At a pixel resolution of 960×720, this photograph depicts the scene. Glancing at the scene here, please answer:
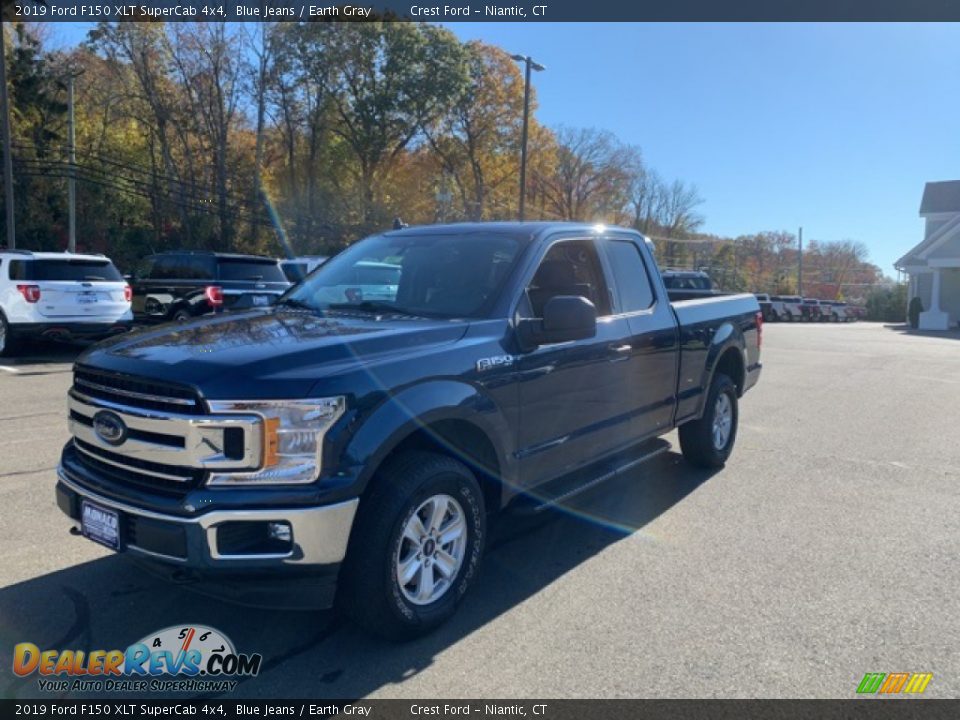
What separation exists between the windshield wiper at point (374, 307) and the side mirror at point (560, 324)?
0.62m

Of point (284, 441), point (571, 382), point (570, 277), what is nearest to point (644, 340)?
point (570, 277)

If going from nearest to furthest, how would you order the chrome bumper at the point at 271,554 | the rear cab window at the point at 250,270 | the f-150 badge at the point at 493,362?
the chrome bumper at the point at 271,554 → the f-150 badge at the point at 493,362 → the rear cab window at the point at 250,270

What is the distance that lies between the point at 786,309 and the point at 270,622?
47970mm

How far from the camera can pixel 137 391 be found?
312 cm

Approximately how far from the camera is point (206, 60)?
113ft

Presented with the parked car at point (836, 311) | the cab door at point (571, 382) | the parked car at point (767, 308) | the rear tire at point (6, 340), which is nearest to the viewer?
the cab door at point (571, 382)

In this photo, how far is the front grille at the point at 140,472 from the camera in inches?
116

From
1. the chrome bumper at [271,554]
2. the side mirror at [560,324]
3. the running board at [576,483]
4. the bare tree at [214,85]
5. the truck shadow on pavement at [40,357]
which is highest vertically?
the bare tree at [214,85]

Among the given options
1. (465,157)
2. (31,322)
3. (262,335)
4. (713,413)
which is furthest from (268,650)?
(465,157)

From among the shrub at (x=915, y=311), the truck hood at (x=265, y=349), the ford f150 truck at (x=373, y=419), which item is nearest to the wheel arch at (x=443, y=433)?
the ford f150 truck at (x=373, y=419)

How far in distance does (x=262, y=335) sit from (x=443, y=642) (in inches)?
65.5

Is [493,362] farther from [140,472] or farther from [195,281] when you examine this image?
[195,281]

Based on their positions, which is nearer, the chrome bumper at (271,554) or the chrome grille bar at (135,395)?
the chrome bumper at (271,554)

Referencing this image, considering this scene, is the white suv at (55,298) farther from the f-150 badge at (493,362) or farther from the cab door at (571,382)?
the f-150 badge at (493,362)
